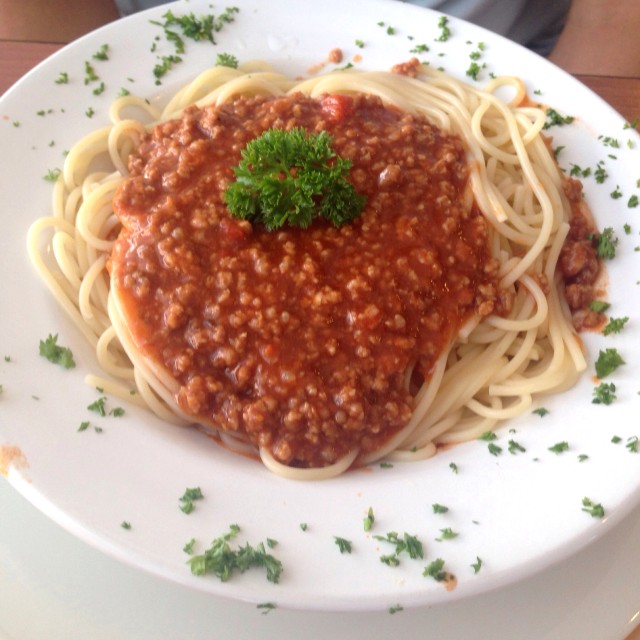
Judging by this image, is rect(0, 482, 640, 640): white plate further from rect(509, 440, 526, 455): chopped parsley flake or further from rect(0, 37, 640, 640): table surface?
rect(0, 37, 640, 640): table surface

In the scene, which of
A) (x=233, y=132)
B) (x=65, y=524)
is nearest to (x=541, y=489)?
(x=65, y=524)

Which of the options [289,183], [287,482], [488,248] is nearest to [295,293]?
[289,183]

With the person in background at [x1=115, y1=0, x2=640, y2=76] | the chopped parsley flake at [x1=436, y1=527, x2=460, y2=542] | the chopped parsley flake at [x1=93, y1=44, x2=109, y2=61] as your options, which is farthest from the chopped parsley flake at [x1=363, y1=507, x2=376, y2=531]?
the person in background at [x1=115, y1=0, x2=640, y2=76]

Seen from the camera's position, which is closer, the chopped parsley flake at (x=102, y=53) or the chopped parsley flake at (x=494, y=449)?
the chopped parsley flake at (x=494, y=449)

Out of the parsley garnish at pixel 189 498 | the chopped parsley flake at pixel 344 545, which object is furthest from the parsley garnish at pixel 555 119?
the parsley garnish at pixel 189 498

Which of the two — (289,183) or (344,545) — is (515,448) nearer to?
(344,545)

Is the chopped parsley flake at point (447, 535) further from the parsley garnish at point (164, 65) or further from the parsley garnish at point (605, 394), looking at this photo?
the parsley garnish at point (164, 65)
